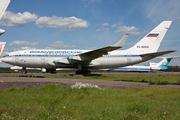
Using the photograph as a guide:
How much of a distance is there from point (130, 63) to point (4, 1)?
24837 millimetres

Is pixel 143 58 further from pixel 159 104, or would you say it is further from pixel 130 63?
pixel 159 104

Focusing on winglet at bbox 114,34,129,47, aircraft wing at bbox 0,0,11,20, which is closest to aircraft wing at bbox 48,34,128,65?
winglet at bbox 114,34,129,47

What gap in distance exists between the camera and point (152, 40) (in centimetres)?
2725

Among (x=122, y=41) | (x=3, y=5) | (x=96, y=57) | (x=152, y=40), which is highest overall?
(x=152, y=40)

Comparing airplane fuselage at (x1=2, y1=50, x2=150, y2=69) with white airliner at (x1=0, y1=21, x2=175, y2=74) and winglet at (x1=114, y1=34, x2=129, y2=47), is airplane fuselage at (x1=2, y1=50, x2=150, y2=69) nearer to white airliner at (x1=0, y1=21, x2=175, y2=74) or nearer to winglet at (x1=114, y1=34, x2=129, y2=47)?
white airliner at (x1=0, y1=21, x2=175, y2=74)

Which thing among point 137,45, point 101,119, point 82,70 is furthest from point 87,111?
point 137,45

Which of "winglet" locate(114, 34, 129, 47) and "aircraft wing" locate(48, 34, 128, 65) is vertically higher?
"winglet" locate(114, 34, 129, 47)

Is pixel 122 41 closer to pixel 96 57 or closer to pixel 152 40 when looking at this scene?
pixel 96 57

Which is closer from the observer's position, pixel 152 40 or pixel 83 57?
pixel 83 57

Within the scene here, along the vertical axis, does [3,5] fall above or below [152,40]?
below

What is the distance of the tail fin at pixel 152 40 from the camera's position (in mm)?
26367

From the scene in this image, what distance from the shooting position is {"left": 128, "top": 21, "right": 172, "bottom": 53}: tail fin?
26367 millimetres

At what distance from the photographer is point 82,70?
91.8ft

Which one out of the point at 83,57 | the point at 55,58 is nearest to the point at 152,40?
the point at 83,57
